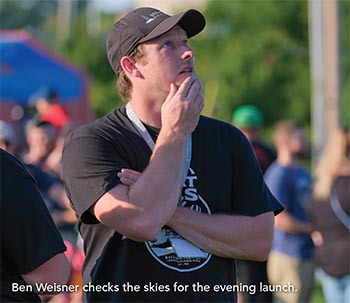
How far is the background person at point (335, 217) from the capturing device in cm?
834

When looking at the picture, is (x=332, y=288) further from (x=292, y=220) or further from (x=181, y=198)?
(x=181, y=198)

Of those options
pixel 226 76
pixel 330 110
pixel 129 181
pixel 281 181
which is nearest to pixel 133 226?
pixel 129 181

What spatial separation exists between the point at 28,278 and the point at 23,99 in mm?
14326

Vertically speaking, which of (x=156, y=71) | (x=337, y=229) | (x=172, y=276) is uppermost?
(x=156, y=71)

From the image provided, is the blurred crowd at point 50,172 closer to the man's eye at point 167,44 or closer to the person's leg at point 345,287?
the person's leg at point 345,287

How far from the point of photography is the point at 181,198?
14.0 feet

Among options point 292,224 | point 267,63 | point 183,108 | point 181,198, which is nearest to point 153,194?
point 181,198

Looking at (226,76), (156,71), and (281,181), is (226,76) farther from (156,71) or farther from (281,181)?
(156,71)

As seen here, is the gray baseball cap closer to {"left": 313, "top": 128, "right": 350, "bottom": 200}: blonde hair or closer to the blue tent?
{"left": 313, "top": 128, "right": 350, "bottom": 200}: blonde hair

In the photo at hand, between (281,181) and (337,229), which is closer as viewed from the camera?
(337,229)

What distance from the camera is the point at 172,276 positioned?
4125mm

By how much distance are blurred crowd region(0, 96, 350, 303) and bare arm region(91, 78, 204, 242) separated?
3935mm

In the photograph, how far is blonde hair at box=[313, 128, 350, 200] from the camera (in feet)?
27.7

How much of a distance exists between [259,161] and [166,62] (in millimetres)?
5740
